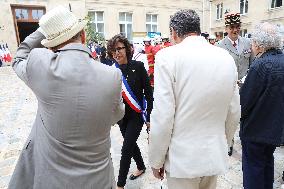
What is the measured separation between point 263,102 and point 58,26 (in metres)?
2.04

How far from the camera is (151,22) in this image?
28.8 meters

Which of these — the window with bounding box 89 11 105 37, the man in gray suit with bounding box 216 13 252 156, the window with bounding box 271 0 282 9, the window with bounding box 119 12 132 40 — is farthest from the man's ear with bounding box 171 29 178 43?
the window with bounding box 119 12 132 40

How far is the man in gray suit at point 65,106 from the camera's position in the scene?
5.10 ft

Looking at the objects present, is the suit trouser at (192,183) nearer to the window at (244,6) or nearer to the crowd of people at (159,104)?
the crowd of people at (159,104)

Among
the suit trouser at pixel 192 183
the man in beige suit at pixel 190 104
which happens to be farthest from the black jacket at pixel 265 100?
the suit trouser at pixel 192 183

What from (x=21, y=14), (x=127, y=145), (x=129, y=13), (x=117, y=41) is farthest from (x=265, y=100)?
(x=129, y=13)

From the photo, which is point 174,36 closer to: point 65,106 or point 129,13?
point 65,106

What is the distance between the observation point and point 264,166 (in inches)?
114

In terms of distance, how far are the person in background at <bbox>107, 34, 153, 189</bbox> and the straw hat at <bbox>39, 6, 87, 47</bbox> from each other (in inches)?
60.8

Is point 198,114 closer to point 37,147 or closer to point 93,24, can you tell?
point 37,147

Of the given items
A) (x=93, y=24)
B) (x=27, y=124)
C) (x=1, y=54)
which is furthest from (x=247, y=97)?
(x=93, y=24)

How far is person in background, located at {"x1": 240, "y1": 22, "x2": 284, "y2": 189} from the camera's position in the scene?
2.59 metres

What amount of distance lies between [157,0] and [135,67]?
88.8ft

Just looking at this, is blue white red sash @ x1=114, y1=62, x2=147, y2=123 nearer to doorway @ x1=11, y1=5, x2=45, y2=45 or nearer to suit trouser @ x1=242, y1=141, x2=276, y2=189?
suit trouser @ x1=242, y1=141, x2=276, y2=189
